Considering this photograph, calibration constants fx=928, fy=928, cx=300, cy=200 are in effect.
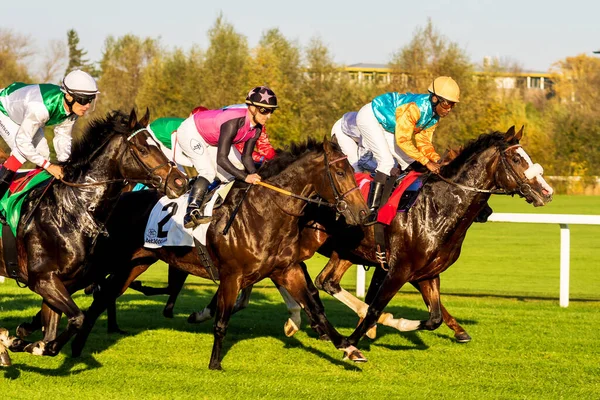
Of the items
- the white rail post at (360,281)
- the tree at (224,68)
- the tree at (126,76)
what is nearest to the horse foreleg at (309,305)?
the white rail post at (360,281)

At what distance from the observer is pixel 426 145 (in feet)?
23.6

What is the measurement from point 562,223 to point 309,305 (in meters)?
4.12

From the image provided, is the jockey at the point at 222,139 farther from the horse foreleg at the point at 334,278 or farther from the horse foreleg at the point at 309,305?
the horse foreleg at the point at 334,278

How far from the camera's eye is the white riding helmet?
5820mm

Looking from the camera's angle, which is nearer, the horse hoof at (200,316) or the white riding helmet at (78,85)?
the white riding helmet at (78,85)

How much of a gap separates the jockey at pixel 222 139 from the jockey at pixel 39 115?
0.91 m

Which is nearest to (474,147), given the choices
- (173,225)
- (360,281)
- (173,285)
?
(173,225)

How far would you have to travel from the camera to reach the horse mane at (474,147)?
22.5ft

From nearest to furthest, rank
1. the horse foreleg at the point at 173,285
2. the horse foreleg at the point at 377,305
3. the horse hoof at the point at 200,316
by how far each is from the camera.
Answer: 1. the horse foreleg at the point at 377,305
2. the horse hoof at the point at 200,316
3. the horse foreleg at the point at 173,285

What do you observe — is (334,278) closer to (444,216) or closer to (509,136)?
(444,216)

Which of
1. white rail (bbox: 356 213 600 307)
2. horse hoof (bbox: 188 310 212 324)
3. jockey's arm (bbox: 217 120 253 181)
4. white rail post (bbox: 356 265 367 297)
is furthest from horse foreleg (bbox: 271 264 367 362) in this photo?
white rail (bbox: 356 213 600 307)

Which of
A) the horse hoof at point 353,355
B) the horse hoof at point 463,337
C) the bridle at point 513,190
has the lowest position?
the horse hoof at point 463,337

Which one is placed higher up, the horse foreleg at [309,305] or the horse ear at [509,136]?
the horse ear at [509,136]

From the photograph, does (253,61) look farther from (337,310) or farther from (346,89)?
(337,310)
